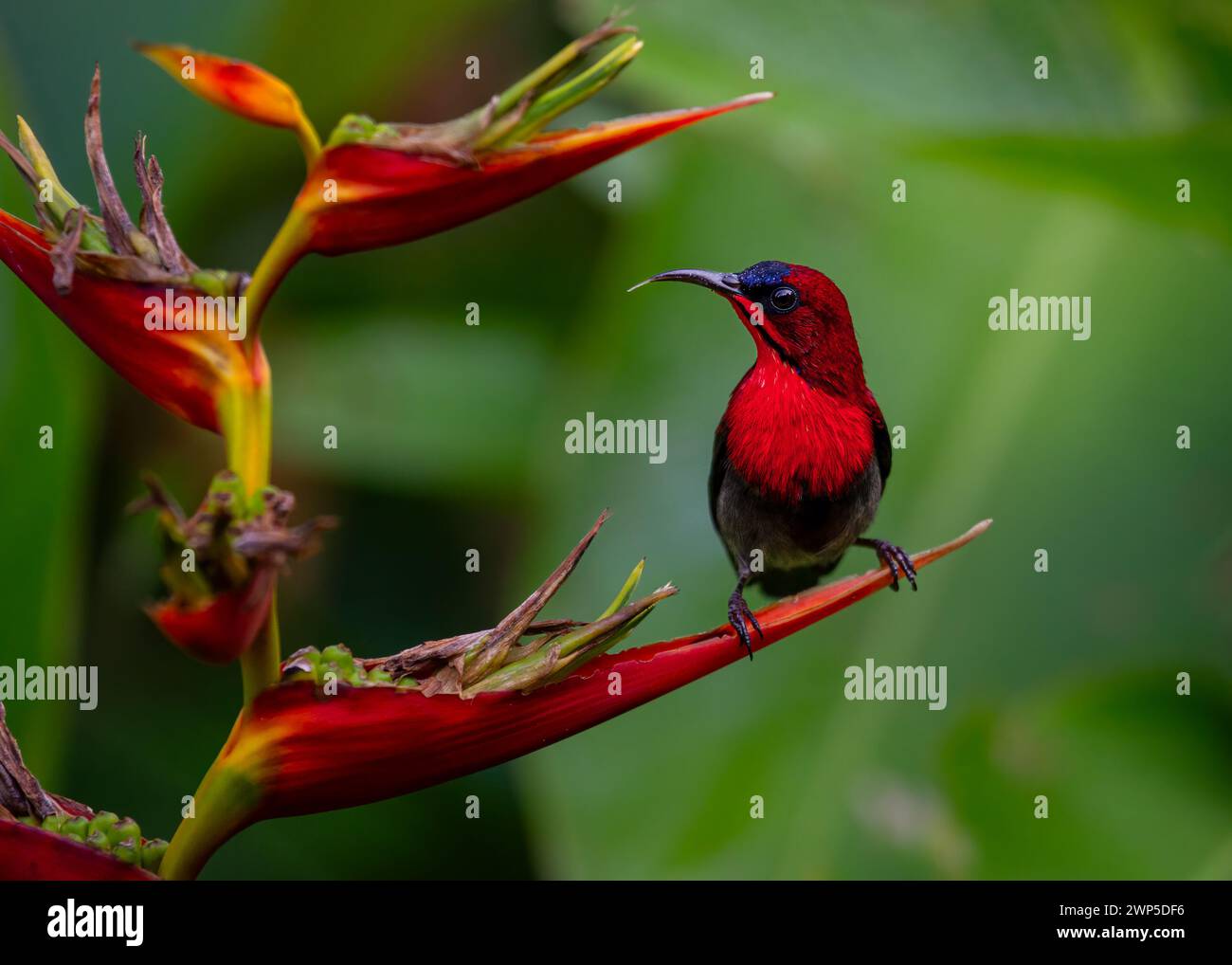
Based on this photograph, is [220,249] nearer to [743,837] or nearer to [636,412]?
[636,412]

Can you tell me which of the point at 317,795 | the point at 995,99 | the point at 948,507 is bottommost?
the point at 317,795

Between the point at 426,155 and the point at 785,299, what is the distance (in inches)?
12.0

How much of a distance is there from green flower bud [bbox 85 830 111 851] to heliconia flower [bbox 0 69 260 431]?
19cm

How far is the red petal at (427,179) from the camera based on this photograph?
1.78 feet

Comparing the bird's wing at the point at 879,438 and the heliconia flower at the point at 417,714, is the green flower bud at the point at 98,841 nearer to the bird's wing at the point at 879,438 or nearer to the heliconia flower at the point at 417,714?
the heliconia flower at the point at 417,714

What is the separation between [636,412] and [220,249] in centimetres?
55

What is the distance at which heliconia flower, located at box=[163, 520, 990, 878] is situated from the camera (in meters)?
0.55

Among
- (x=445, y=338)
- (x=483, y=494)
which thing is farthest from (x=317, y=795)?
(x=445, y=338)

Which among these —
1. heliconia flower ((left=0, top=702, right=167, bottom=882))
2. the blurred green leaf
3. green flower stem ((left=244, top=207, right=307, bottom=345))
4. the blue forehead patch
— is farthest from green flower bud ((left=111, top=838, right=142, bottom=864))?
the blurred green leaf

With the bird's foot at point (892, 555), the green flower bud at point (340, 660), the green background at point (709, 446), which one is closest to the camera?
the green flower bud at point (340, 660)

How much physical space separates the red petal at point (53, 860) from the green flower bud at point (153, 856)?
0.01 meters

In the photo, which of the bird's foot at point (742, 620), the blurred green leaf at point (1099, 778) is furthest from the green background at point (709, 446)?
the bird's foot at point (742, 620)

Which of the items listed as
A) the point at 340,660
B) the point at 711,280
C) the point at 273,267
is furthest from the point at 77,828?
the point at 711,280
